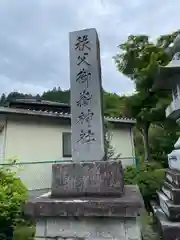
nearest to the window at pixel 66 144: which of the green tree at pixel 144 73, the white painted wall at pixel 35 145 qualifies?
the white painted wall at pixel 35 145

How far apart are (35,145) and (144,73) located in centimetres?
715

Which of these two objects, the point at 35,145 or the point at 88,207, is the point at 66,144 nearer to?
the point at 35,145

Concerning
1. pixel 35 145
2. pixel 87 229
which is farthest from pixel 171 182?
pixel 35 145

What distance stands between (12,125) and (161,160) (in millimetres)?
9177

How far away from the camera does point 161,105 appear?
12602 mm

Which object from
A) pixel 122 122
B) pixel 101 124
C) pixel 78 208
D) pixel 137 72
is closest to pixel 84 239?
pixel 78 208

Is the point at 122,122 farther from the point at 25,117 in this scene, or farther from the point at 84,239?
the point at 84,239

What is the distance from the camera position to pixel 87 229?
231 centimetres

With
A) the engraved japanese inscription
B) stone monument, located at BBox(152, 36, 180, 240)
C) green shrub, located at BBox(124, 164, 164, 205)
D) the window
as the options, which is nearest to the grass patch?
the engraved japanese inscription

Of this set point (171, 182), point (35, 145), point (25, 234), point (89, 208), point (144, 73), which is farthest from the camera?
point (144, 73)

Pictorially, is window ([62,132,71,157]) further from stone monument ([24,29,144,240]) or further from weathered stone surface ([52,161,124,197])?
weathered stone surface ([52,161,124,197])

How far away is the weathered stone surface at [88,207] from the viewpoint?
2.23 meters

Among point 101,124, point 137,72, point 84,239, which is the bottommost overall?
point 84,239

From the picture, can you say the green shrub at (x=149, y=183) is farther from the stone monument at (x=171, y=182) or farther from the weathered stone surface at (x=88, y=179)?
the weathered stone surface at (x=88, y=179)
